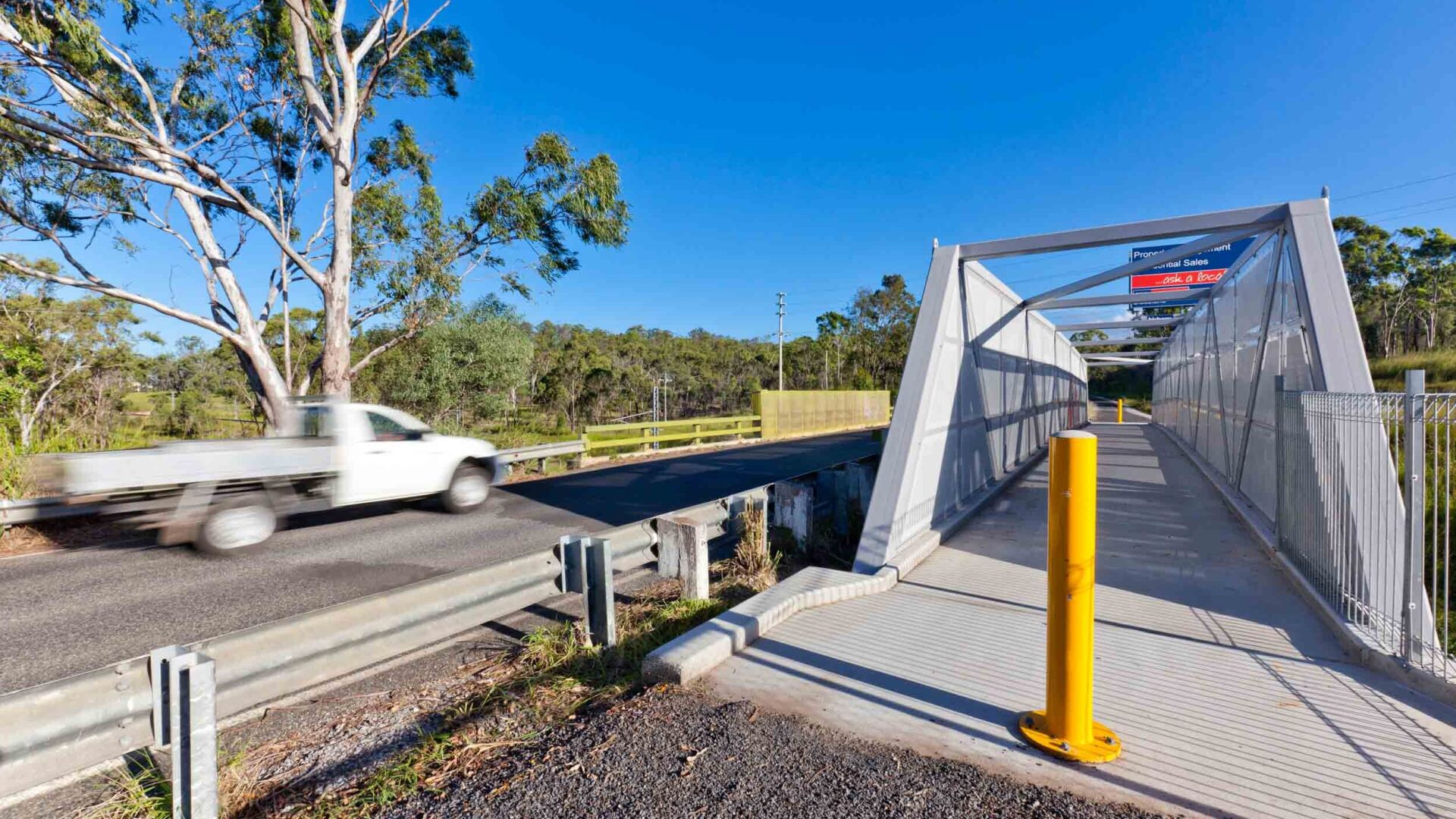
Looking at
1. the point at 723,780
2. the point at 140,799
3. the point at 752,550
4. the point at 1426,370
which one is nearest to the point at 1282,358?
the point at 752,550

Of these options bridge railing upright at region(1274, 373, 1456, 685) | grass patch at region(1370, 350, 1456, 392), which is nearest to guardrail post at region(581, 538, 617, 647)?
bridge railing upright at region(1274, 373, 1456, 685)

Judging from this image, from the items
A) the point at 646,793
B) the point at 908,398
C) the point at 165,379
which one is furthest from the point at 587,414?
the point at 646,793

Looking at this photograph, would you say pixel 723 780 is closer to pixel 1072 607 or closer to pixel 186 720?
pixel 1072 607

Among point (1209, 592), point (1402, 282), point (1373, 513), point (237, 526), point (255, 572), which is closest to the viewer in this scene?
point (1373, 513)

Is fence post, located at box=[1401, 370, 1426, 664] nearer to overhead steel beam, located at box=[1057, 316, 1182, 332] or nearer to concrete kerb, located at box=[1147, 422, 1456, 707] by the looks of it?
concrete kerb, located at box=[1147, 422, 1456, 707]

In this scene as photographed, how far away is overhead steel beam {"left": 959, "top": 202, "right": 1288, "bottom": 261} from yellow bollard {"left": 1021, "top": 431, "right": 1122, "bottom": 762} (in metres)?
4.95

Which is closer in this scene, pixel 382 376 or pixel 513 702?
pixel 513 702

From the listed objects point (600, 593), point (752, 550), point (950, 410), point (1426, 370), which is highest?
point (1426, 370)

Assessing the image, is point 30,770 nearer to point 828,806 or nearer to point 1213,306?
point 828,806

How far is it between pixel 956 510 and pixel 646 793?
Answer: 6.08 m

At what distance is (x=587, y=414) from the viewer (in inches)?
1601

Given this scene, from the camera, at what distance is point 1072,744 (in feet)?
9.19

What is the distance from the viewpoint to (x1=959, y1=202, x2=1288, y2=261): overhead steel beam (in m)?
6.19

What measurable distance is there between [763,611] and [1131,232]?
18.4 ft
